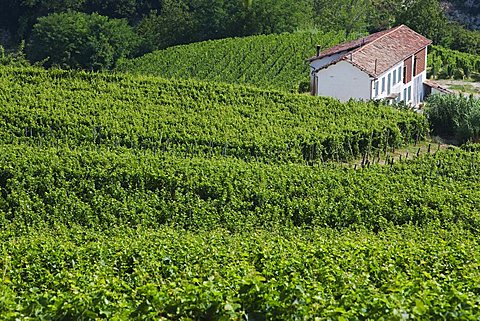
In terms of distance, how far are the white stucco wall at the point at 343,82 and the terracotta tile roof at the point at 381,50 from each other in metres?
0.33

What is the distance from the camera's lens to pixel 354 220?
2230 cm

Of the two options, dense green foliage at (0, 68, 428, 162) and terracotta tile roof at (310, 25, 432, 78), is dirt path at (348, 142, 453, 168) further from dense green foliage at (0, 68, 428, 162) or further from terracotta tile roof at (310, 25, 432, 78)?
terracotta tile roof at (310, 25, 432, 78)

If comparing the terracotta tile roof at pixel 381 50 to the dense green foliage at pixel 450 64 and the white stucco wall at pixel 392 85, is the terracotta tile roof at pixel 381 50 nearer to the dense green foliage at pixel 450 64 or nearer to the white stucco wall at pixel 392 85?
the white stucco wall at pixel 392 85

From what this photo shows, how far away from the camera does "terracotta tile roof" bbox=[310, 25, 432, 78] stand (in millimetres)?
39469

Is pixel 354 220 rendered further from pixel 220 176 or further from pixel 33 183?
pixel 33 183

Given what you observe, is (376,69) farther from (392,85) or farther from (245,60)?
(245,60)

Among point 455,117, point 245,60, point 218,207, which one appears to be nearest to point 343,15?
point 245,60

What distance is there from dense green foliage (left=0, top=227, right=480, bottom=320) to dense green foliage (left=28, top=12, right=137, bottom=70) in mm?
39045

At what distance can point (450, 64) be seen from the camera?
5188 cm

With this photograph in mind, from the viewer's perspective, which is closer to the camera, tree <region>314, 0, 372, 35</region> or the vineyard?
the vineyard

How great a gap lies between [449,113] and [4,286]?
2540 cm

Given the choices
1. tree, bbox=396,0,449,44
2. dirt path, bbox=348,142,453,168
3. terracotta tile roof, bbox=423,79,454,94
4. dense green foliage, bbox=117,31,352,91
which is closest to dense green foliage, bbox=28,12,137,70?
dense green foliage, bbox=117,31,352,91

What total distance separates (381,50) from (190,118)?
15.0 metres

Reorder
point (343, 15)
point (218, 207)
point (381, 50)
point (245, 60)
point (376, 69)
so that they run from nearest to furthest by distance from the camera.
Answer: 1. point (218, 207)
2. point (376, 69)
3. point (381, 50)
4. point (245, 60)
5. point (343, 15)
